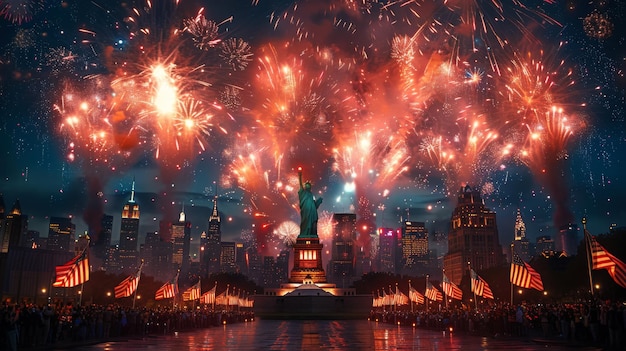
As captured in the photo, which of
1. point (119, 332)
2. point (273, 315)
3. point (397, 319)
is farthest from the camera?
point (273, 315)

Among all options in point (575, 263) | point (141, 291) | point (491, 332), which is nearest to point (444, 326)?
point (491, 332)

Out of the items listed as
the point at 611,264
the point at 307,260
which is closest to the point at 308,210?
the point at 307,260

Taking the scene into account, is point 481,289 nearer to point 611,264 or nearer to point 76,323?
point 611,264

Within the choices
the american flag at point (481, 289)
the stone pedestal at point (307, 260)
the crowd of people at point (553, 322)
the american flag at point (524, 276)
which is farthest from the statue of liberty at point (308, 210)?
the american flag at point (524, 276)

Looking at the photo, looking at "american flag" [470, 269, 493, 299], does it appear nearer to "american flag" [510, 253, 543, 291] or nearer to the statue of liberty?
"american flag" [510, 253, 543, 291]

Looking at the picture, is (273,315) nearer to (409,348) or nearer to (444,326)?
(444,326)

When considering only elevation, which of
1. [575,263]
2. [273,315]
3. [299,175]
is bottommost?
[273,315]
